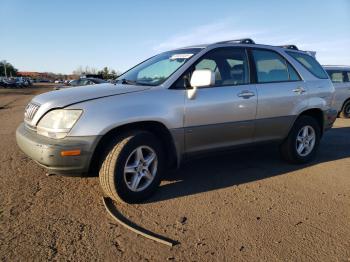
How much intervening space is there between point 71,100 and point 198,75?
138 centimetres

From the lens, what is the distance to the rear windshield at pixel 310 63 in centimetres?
535

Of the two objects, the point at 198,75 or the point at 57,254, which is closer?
the point at 57,254

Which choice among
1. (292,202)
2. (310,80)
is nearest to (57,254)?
(292,202)

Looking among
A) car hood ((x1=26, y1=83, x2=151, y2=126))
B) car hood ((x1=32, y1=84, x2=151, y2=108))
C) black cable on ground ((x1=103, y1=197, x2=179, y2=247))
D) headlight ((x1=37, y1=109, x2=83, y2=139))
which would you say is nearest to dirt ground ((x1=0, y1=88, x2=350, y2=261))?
black cable on ground ((x1=103, y1=197, x2=179, y2=247))

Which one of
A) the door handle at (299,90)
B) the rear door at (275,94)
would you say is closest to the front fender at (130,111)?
the rear door at (275,94)

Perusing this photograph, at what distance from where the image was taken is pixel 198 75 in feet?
12.4

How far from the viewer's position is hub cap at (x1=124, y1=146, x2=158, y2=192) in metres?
3.62

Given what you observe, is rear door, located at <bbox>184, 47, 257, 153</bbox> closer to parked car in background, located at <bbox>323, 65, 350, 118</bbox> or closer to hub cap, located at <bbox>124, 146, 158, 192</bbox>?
hub cap, located at <bbox>124, 146, 158, 192</bbox>

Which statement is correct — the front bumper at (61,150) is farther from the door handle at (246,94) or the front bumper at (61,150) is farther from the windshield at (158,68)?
the door handle at (246,94)

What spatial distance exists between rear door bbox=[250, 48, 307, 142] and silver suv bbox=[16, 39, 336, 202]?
15 mm

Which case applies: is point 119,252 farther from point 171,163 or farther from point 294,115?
point 294,115

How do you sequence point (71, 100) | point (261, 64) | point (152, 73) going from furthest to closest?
point (261, 64), point (152, 73), point (71, 100)

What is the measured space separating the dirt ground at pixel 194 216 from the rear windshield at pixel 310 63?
5.11 feet

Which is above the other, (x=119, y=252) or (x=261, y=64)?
(x=261, y=64)
